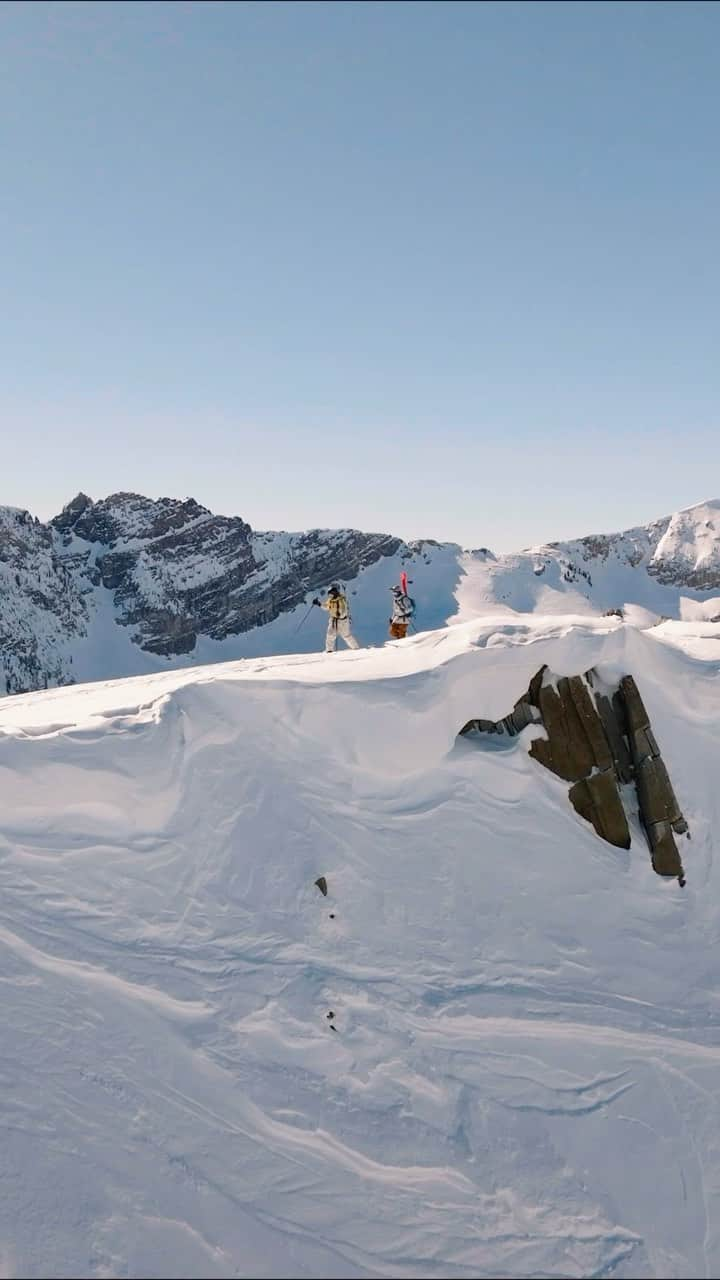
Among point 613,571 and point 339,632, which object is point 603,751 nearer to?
point 339,632

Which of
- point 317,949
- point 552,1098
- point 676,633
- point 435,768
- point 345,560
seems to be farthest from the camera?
point 345,560

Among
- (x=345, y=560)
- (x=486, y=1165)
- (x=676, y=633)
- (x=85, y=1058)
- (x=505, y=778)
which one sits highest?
(x=345, y=560)

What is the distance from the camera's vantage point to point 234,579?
16475 centimetres

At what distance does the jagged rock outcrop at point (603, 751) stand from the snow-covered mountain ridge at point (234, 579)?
376ft

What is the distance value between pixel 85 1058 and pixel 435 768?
6118 millimetres

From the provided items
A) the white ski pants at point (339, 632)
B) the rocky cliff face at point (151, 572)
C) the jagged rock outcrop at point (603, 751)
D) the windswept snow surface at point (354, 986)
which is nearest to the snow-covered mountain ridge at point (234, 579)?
the rocky cliff face at point (151, 572)

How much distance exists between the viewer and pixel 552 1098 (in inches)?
311

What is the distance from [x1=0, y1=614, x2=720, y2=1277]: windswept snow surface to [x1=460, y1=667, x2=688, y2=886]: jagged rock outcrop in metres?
0.28

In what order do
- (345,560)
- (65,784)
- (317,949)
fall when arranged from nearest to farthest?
(317,949) < (65,784) < (345,560)

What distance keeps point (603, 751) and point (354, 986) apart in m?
5.53

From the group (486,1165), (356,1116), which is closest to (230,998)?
(356,1116)

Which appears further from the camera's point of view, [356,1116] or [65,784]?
[65,784]

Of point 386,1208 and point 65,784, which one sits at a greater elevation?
point 65,784

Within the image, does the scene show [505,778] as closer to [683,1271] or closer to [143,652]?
[683,1271]
